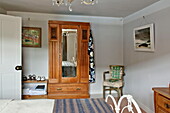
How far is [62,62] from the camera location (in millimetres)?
3662

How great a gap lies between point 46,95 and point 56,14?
2.08 m

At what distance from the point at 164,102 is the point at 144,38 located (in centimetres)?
169

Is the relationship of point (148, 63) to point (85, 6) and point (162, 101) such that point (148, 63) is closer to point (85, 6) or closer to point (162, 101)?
point (162, 101)

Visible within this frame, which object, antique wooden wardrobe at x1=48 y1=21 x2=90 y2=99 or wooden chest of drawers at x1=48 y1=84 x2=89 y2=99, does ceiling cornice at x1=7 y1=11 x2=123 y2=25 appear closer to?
antique wooden wardrobe at x1=48 y1=21 x2=90 y2=99

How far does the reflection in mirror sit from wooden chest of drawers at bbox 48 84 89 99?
0.28m

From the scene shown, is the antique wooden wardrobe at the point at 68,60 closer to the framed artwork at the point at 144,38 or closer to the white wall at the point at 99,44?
the white wall at the point at 99,44

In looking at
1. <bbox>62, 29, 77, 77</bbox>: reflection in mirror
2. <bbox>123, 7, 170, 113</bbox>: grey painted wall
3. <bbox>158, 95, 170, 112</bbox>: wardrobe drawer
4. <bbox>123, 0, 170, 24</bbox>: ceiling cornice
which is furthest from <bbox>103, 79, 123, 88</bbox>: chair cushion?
<bbox>158, 95, 170, 112</bbox>: wardrobe drawer

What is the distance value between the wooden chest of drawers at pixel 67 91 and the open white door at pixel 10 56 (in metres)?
0.74

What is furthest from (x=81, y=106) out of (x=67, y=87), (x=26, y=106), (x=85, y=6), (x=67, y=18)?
(x=67, y=18)

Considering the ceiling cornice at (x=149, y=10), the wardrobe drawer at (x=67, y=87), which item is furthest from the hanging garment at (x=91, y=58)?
the ceiling cornice at (x=149, y=10)

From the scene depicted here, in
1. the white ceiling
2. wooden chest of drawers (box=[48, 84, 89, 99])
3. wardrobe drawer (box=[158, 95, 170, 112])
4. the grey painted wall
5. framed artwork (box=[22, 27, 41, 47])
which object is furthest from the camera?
framed artwork (box=[22, 27, 41, 47])

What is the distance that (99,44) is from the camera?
14.7 feet

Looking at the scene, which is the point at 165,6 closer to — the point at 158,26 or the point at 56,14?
the point at 158,26

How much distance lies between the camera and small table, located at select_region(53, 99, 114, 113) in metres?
1.58
